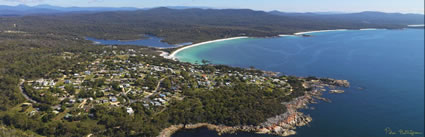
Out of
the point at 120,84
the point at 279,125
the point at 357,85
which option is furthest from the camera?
the point at 357,85

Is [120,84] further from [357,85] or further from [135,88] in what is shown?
[357,85]

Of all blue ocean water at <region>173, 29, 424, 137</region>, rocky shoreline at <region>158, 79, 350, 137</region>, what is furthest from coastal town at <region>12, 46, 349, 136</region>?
blue ocean water at <region>173, 29, 424, 137</region>

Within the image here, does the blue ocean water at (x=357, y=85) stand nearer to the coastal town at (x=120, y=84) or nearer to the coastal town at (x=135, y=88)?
the coastal town at (x=135, y=88)

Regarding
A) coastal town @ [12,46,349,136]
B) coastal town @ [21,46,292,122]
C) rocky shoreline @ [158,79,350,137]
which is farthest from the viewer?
coastal town @ [21,46,292,122]

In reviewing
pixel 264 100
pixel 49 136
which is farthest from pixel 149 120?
pixel 264 100

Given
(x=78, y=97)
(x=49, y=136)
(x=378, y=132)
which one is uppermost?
(x=78, y=97)

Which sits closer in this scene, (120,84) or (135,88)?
(135,88)

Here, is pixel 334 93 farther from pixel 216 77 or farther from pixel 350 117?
pixel 216 77

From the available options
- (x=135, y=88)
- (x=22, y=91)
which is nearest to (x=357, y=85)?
(x=135, y=88)

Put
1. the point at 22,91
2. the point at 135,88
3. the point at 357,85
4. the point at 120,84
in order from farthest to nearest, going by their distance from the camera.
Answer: the point at 357,85 < the point at 120,84 < the point at 135,88 < the point at 22,91

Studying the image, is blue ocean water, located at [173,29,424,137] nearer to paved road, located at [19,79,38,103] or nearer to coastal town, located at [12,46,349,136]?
coastal town, located at [12,46,349,136]

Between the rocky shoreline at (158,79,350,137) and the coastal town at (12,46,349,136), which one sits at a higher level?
the coastal town at (12,46,349,136)
